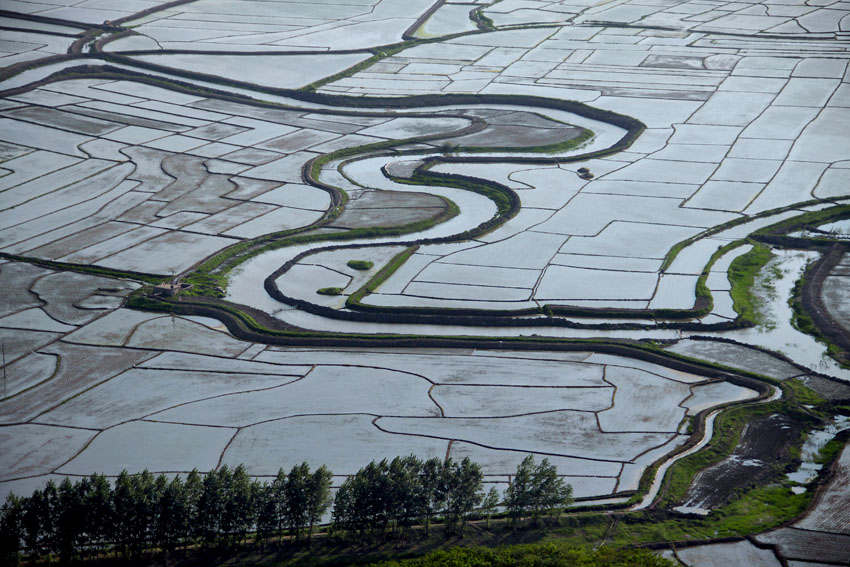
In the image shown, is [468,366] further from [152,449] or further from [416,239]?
[416,239]

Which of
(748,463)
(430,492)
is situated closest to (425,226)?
(748,463)

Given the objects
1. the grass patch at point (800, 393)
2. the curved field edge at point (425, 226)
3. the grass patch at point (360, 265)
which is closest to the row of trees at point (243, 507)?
the grass patch at point (800, 393)

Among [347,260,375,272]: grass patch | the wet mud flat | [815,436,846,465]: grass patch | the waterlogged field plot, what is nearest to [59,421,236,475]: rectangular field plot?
the waterlogged field plot

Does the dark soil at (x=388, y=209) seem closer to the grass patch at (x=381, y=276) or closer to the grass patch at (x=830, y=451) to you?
the grass patch at (x=381, y=276)

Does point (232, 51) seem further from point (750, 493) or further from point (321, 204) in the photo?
point (750, 493)

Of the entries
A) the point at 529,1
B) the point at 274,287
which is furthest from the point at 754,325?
the point at 529,1
